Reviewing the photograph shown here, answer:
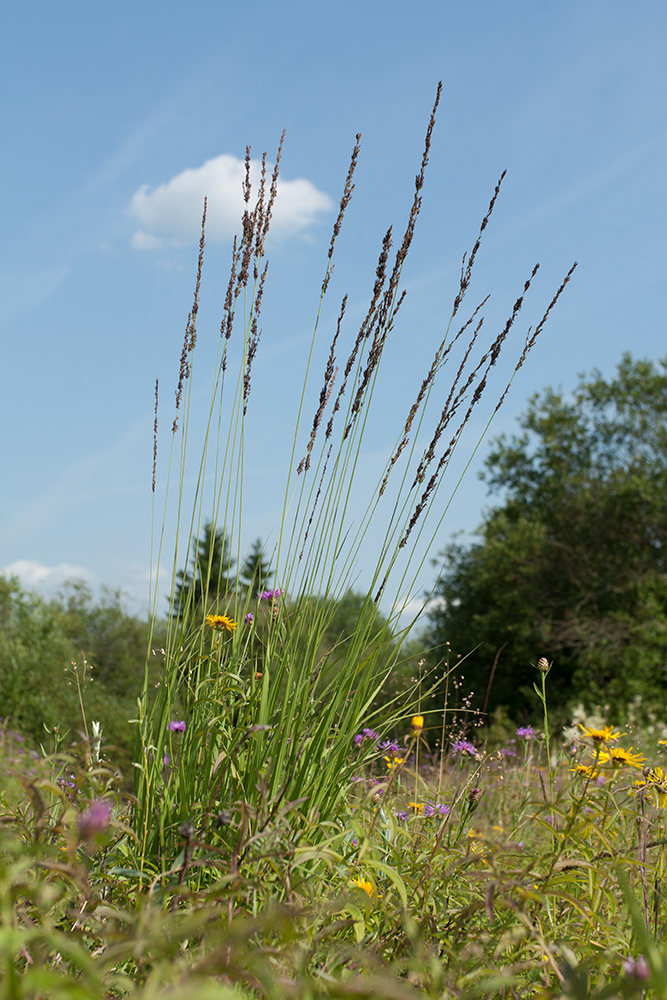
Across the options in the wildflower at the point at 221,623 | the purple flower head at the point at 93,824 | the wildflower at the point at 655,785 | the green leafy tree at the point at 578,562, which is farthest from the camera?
the green leafy tree at the point at 578,562

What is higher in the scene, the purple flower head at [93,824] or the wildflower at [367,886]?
the purple flower head at [93,824]

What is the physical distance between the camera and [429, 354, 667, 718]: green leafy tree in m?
13.0

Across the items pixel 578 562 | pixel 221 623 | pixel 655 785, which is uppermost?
pixel 578 562

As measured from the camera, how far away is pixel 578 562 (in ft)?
46.2

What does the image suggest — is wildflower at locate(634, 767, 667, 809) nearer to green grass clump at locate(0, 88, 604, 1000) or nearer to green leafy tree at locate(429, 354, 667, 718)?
green grass clump at locate(0, 88, 604, 1000)

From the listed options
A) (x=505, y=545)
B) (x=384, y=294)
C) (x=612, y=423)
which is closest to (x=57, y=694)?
(x=505, y=545)

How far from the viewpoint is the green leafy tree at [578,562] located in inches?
512

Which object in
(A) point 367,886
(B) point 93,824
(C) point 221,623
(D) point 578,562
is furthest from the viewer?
(D) point 578,562

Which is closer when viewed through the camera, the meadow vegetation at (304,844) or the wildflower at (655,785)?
the meadow vegetation at (304,844)

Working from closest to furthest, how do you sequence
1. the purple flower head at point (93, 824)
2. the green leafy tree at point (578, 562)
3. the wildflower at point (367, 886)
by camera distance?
1. the purple flower head at point (93, 824)
2. the wildflower at point (367, 886)
3. the green leafy tree at point (578, 562)

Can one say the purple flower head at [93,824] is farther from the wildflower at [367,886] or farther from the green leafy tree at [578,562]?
the green leafy tree at [578,562]

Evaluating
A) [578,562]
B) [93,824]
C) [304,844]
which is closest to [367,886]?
[304,844]

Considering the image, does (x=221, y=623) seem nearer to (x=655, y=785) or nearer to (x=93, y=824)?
(x=655, y=785)

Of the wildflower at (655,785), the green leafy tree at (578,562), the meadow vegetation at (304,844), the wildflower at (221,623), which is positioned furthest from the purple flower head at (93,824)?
the green leafy tree at (578,562)
